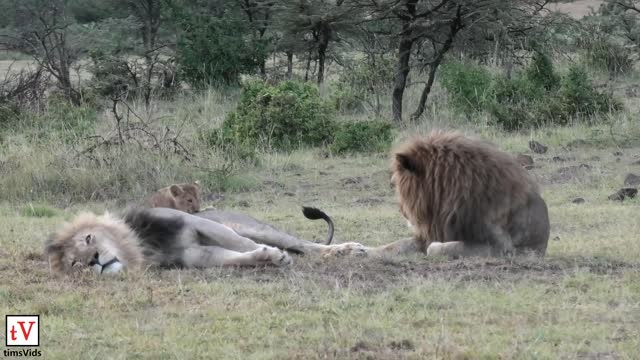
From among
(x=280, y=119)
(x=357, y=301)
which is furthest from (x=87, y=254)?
(x=280, y=119)

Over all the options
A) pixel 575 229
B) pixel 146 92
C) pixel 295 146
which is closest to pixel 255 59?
pixel 146 92

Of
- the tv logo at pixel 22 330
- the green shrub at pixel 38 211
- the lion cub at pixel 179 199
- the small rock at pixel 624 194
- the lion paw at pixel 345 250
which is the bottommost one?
the green shrub at pixel 38 211

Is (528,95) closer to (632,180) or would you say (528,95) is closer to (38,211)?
(632,180)

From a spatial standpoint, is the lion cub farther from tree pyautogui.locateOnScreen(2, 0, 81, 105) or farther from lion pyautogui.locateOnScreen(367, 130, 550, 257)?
tree pyautogui.locateOnScreen(2, 0, 81, 105)

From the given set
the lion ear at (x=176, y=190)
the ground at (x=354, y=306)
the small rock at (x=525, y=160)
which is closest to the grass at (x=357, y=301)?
the ground at (x=354, y=306)

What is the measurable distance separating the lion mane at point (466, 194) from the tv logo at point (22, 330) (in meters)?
2.43

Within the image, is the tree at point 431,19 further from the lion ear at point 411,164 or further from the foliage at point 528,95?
the lion ear at point 411,164

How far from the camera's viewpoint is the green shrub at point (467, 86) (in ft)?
49.4

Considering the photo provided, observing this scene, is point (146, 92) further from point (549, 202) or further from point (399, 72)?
point (549, 202)

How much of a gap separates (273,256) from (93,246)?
101 cm

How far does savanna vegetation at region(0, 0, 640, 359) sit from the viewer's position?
179 inches

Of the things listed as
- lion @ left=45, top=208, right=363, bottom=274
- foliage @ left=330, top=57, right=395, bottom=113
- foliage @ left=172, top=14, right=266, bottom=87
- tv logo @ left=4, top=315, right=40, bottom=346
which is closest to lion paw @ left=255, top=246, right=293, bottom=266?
lion @ left=45, top=208, right=363, bottom=274

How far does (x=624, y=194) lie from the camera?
9461mm

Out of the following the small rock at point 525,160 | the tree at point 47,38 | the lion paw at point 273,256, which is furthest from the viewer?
the tree at point 47,38
